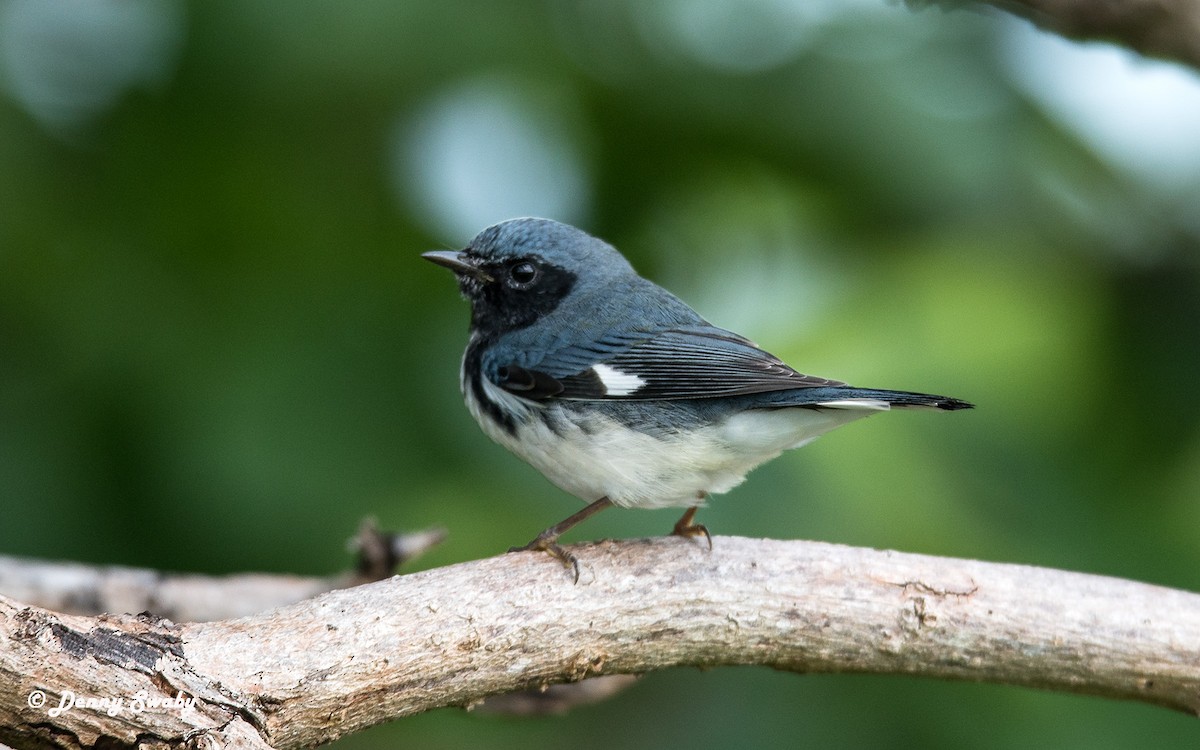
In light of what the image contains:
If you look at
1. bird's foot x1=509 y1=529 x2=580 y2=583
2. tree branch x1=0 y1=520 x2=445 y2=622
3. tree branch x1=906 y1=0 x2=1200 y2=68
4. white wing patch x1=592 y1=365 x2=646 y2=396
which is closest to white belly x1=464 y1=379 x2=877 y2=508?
white wing patch x1=592 y1=365 x2=646 y2=396

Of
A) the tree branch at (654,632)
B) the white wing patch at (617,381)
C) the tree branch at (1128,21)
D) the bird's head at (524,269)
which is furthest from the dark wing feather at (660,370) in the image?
the tree branch at (1128,21)

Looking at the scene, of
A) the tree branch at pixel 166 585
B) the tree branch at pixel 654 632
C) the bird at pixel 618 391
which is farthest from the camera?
the tree branch at pixel 166 585

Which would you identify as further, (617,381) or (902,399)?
(617,381)

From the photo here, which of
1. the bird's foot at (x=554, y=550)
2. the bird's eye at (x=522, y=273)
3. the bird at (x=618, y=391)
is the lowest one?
the bird's foot at (x=554, y=550)

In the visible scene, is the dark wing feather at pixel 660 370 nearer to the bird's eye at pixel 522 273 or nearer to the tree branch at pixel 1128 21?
the bird's eye at pixel 522 273

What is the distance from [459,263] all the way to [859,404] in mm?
1532

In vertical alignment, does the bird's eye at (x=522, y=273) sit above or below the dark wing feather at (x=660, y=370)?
above

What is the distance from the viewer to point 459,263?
382 centimetres

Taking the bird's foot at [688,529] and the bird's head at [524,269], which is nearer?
the bird's foot at [688,529]

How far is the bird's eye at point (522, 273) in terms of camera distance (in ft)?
12.7

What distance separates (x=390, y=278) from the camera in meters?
4.99

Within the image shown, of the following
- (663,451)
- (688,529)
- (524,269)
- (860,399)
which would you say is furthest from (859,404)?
(524,269)

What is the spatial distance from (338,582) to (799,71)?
10.6 ft

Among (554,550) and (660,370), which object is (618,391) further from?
(554,550)
